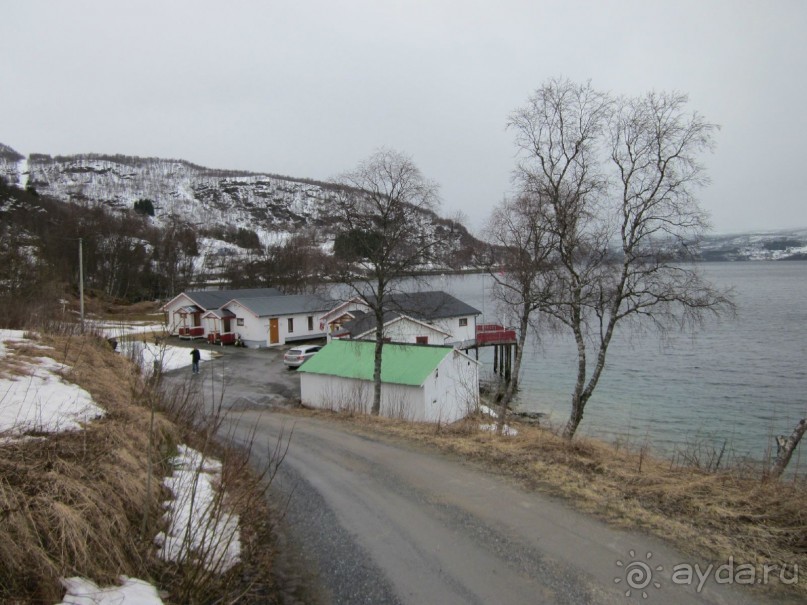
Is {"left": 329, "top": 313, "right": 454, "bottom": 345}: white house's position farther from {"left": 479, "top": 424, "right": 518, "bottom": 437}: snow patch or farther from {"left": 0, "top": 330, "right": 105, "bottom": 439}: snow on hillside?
{"left": 0, "top": 330, "right": 105, "bottom": 439}: snow on hillside

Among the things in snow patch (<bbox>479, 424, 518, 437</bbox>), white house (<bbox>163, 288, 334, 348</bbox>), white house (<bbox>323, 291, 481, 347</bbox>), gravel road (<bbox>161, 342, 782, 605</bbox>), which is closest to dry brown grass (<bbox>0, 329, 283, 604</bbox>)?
gravel road (<bbox>161, 342, 782, 605</bbox>)

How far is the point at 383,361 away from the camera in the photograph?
21.0 meters

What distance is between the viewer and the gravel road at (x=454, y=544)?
4.81 m

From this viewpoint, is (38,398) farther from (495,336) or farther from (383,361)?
(495,336)

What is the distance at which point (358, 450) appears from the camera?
34.5ft

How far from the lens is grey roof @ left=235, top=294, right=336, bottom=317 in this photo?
3920 centimetres

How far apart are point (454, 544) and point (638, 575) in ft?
6.21

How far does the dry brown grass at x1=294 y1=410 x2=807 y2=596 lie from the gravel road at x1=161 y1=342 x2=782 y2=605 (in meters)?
0.36

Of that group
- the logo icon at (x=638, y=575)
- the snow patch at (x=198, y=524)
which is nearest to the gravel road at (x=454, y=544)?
the logo icon at (x=638, y=575)

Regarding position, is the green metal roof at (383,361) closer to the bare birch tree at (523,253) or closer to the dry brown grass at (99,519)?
the bare birch tree at (523,253)

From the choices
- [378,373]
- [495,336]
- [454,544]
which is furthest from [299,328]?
[454,544]

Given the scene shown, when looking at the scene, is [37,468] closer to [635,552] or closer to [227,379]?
[635,552]

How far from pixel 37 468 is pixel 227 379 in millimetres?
23197

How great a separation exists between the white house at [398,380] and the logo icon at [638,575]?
42.8 feet
